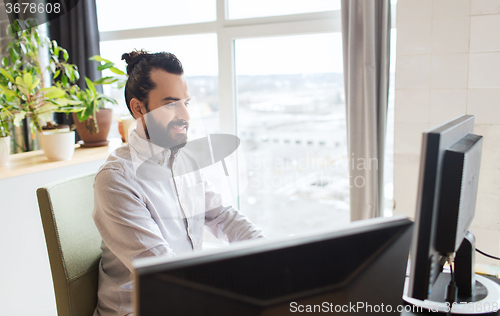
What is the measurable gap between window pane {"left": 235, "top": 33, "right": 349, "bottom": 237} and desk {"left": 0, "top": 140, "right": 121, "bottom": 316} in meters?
1.03

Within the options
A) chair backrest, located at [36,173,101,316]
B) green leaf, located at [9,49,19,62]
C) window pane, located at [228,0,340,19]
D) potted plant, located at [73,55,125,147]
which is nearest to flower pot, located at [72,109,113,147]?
potted plant, located at [73,55,125,147]

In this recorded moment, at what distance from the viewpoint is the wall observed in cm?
153

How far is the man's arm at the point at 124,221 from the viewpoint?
1.05 m

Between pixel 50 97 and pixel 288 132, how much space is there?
4.11 ft

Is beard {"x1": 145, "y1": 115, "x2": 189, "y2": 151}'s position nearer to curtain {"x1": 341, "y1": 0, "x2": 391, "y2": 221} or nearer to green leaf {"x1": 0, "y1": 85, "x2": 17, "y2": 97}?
curtain {"x1": 341, "y1": 0, "x2": 391, "y2": 221}

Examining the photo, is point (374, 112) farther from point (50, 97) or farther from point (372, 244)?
point (50, 97)

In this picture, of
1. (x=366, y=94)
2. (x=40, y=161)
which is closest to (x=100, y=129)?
(x=40, y=161)

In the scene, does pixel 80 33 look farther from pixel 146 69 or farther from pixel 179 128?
pixel 179 128

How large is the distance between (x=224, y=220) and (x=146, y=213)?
1.03 ft

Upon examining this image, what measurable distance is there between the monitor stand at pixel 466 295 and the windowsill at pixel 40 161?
1642mm

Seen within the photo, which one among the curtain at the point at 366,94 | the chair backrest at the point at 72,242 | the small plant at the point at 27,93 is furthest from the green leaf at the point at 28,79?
the curtain at the point at 366,94

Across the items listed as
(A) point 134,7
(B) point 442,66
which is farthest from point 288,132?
(A) point 134,7

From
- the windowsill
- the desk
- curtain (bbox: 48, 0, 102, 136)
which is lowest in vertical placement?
the desk

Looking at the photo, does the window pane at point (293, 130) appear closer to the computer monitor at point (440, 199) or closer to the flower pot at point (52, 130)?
the flower pot at point (52, 130)
